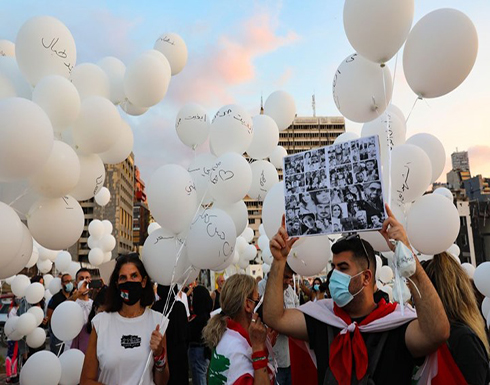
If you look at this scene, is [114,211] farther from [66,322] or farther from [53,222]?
[53,222]

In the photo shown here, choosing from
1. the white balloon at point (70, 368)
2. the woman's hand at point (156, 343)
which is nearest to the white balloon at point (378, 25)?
the woman's hand at point (156, 343)

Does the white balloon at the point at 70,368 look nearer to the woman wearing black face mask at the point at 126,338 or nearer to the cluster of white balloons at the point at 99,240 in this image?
the woman wearing black face mask at the point at 126,338

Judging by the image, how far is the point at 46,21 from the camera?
3.28 metres

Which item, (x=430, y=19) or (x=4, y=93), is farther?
(x=4, y=93)

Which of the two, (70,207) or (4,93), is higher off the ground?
(4,93)

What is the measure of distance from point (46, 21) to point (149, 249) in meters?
2.06

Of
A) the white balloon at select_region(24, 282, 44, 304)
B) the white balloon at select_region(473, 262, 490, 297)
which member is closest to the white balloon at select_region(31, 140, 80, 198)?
the white balloon at select_region(473, 262, 490, 297)

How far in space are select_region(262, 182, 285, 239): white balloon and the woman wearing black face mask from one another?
3.86 feet

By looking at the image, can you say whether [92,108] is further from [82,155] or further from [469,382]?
[469,382]

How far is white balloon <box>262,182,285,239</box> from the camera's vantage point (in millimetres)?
3498

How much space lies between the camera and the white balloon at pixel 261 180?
205 inches

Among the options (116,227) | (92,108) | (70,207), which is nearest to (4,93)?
(92,108)

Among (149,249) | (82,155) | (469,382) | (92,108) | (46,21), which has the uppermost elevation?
(46,21)

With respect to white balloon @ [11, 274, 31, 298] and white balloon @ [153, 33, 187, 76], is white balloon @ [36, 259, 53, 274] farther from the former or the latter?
white balloon @ [153, 33, 187, 76]
